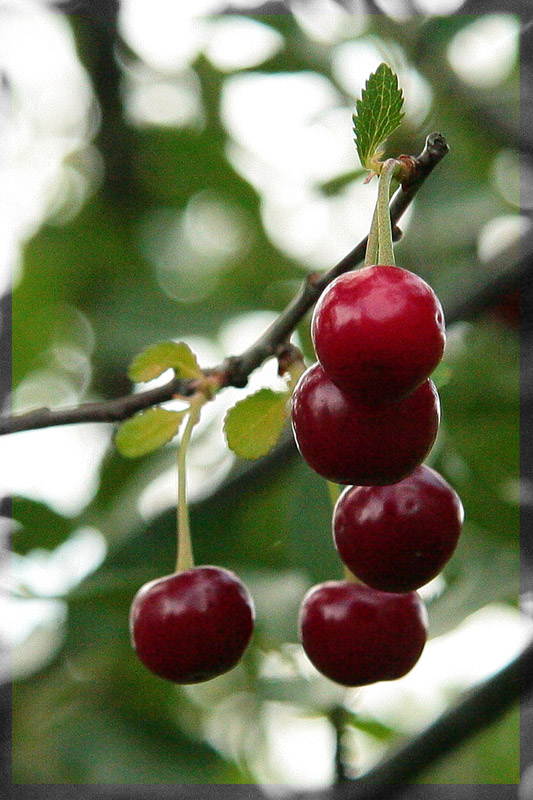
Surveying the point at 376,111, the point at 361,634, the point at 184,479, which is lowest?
the point at 361,634

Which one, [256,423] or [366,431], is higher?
[366,431]

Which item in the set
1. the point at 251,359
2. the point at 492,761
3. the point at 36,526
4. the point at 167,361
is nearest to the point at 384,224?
the point at 251,359

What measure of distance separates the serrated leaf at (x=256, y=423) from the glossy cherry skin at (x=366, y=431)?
287mm

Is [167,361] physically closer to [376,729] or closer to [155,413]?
[155,413]

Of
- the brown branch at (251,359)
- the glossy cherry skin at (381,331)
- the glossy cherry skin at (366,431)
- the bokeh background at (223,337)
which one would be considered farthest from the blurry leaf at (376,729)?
the glossy cherry skin at (381,331)

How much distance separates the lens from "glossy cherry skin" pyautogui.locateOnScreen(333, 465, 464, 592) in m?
1.28

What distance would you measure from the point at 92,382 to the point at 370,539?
5.72ft

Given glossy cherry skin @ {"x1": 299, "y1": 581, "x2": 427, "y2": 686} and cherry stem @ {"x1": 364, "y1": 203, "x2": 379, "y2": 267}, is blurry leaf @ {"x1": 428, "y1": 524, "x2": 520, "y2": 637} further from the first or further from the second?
cherry stem @ {"x1": 364, "y1": 203, "x2": 379, "y2": 267}

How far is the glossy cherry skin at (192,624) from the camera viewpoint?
142 centimetres

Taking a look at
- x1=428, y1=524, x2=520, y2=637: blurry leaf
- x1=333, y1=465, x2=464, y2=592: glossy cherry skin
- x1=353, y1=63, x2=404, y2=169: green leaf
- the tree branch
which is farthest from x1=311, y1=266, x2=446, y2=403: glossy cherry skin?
x1=428, y1=524, x2=520, y2=637: blurry leaf

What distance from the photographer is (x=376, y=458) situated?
3.50 ft

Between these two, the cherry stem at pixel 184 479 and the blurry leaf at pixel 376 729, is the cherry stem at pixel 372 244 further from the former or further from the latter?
the blurry leaf at pixel 376 729

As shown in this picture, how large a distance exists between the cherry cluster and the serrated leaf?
132 mm

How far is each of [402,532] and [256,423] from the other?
251 mm
